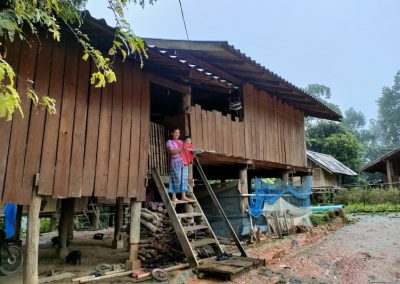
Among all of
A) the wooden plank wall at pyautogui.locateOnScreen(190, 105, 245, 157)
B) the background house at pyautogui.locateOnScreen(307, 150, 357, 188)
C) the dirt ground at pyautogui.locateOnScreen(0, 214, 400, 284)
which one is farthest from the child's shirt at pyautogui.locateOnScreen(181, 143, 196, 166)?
the background house at pyautogui.locateOnScreen(307, 150, 357, 188)

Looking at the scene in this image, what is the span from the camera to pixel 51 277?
5.34 meters

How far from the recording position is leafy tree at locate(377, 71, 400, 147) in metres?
54.4

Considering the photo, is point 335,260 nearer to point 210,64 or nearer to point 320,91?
point 210,64

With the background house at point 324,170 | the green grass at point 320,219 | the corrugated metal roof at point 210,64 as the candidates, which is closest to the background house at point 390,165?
the background house at point 324,170

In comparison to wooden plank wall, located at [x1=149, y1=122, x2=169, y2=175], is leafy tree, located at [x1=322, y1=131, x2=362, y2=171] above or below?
above

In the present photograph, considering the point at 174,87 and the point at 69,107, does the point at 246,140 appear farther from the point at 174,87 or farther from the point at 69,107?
the point at 69,107

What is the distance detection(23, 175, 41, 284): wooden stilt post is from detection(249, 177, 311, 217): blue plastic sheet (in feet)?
19.1

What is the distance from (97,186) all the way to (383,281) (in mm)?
5035

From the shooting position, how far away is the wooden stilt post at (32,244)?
14.7 ft

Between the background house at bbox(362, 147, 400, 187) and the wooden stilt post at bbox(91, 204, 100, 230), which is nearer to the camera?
the wooden stilt post at bbox(91, 204, 100, 230)

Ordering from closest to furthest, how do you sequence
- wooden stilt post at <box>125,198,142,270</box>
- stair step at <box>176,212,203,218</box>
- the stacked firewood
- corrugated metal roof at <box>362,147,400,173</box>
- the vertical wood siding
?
1. wooden stilt post at <box>125,198,142,270</box>
2. the stacked firewood
3. stair step at <box>176,212,203,218</box>
4. the vertical wood siding
5. corrugated metal roof at <box>362,147,400,173</box>

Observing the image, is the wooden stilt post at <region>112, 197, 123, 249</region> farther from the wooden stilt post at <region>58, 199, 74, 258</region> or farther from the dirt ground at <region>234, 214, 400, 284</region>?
the dirt ground at <region>234, 214, 400, 284</region>

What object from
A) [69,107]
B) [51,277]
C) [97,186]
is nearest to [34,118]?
[69,107]

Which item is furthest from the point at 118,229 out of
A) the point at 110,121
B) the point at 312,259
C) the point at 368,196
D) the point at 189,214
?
the point at 368,196
